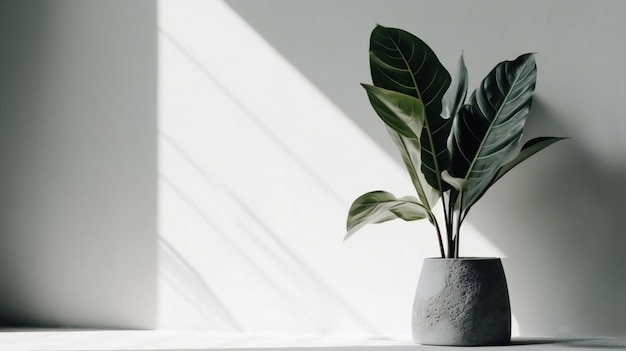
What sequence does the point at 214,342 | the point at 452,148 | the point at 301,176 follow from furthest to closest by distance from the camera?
the point at 301,176, the point at 214,342, the point at 452,148

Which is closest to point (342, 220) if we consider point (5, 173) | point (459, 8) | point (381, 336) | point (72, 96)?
point (381, 336)

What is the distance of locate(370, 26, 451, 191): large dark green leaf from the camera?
206 centimetres

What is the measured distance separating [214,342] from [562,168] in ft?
3.83

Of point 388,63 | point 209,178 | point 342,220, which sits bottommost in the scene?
point 342,220

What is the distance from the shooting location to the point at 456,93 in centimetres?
222

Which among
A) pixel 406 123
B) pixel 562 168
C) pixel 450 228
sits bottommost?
pixel 450 228

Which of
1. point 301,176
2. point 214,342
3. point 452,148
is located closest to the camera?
point 452,148

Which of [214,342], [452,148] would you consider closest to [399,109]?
[452,148]

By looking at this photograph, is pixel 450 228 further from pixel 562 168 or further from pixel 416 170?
pixel 562 168

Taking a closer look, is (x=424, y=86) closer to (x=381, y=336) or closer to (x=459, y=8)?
(x=459, y=8)

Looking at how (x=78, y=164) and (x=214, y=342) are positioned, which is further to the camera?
(x=78, y=164)

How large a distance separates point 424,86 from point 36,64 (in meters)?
1.57

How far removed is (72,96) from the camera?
286 cm

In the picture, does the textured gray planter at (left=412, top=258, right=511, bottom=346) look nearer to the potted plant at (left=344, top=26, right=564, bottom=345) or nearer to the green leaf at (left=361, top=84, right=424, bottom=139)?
the potted plant at (left=344, top=26, right=564, bottom=345)
